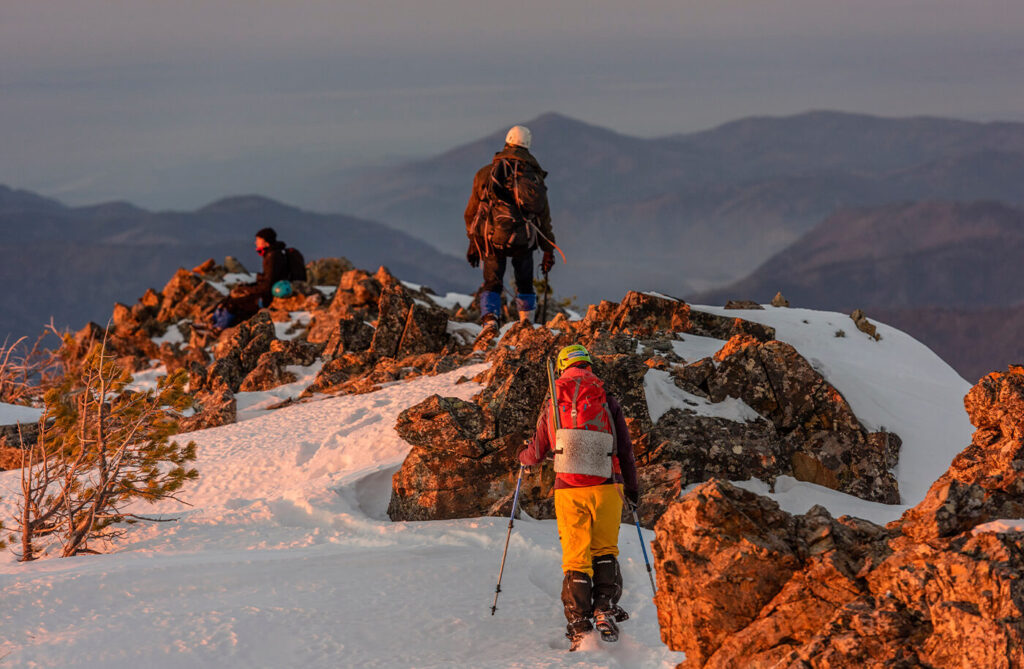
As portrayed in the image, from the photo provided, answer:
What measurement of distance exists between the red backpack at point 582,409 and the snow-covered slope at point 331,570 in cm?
119

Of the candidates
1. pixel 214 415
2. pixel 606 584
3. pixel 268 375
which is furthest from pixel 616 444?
pixel 268 375

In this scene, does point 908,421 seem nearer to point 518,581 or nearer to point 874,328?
point 874,328

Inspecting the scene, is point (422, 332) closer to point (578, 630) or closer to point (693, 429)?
point (693, 429)

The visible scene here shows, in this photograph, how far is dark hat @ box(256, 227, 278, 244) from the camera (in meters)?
19.9

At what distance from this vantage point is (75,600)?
6902mm

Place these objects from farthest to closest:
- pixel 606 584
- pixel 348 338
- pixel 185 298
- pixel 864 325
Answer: pixel 185 298, pixel 348 338, pixel 864 325, pixel 606 584

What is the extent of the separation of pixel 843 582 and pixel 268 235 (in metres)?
17.1

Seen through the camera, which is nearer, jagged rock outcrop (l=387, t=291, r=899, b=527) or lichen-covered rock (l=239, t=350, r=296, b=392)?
jagged rock outcrop (l=387, t=291, r=899, b=527)

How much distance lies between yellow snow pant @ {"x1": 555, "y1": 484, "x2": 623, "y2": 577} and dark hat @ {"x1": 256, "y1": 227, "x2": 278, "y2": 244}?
14660 mm

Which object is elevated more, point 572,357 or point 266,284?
point 266,284

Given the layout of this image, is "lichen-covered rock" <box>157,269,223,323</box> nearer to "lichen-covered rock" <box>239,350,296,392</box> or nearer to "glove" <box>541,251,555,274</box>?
"lichen-covered rock" <box>239,350,296,392</box>

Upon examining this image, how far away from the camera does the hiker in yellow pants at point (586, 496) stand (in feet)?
21.9

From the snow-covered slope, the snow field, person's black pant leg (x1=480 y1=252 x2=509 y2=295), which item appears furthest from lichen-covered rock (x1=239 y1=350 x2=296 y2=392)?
the snow field

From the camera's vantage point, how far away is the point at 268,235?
20062mm
